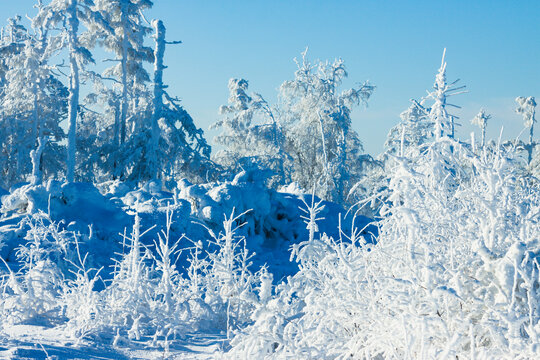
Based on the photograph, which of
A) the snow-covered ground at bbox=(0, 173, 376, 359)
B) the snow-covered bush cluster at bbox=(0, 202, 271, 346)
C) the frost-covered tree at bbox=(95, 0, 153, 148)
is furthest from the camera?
the frost-covered tree at bbox=(95, 0, 153, 148)

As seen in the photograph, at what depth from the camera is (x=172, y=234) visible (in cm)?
1207

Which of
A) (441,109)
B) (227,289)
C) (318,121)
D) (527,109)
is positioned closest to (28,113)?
(318,121)

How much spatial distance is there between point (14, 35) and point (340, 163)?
16352mm

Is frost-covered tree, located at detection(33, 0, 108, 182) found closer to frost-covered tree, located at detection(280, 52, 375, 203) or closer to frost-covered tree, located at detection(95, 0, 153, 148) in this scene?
frost-covered tree, located at detection(95, 0, 153, 148)

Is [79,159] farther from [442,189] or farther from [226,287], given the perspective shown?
[442,189]

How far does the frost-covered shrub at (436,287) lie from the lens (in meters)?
2.90

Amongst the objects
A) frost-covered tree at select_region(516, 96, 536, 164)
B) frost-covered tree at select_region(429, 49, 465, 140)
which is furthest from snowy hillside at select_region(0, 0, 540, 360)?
frost-covered tree at select_region(516, 96, 536, 164)

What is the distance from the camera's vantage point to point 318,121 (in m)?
24.8

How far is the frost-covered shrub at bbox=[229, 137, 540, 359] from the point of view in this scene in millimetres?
2898

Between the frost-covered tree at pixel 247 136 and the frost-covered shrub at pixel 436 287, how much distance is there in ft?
56.1

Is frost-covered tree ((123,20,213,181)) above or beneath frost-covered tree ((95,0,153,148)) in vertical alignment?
beneath

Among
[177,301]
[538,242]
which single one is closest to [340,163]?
[177,301]

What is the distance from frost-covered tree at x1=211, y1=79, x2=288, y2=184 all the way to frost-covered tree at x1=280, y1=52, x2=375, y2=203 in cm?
93

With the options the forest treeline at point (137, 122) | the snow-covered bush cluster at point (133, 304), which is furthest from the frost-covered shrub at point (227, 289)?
the forest treeline at point (137, 122)
